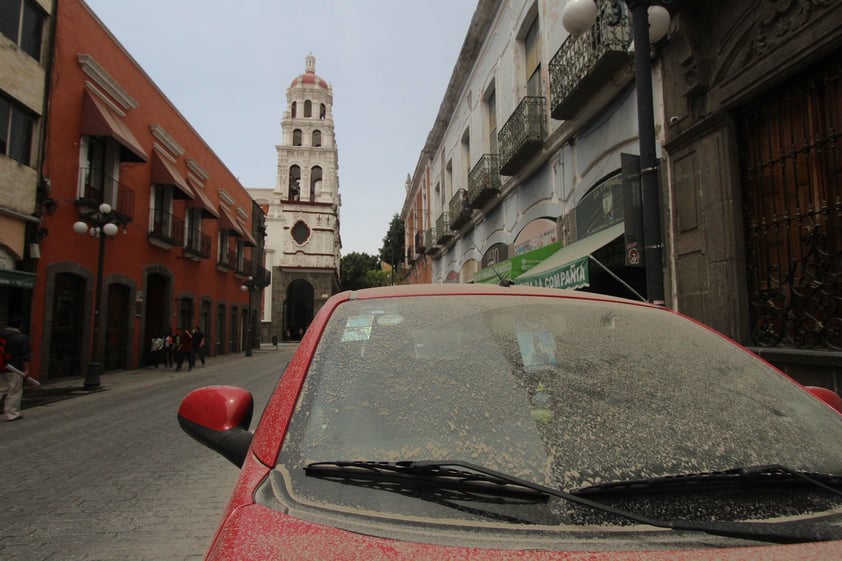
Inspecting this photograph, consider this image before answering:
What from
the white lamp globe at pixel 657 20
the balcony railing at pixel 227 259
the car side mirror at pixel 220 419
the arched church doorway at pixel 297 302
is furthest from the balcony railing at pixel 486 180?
the arched church doorway at pixel 297 302

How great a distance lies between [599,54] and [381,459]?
8.95 meters

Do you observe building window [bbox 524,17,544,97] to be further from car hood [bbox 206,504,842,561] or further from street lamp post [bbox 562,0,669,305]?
car hood [bbox 206,504,842,561]

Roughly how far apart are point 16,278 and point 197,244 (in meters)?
11.6

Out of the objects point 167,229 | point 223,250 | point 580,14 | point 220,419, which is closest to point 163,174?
point 167,229

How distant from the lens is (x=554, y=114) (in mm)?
10133

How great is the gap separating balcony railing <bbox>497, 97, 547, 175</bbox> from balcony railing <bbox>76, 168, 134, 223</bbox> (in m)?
11.5

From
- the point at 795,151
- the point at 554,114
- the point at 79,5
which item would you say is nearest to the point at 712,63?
the point at 795,151

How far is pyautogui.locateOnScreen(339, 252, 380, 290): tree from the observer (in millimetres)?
76188

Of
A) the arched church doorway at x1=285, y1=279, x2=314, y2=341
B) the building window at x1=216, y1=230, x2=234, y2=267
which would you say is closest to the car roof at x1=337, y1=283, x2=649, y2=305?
the building window at x1=216, y1=230, x2=234, y2=267

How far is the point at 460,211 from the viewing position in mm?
19219

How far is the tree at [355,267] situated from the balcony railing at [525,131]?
63270mm

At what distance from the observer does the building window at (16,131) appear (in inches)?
463

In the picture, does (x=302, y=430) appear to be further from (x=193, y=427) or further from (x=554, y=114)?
(x=554, y=114)

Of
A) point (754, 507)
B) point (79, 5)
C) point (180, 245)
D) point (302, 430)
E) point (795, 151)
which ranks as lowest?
point (754, 507)
